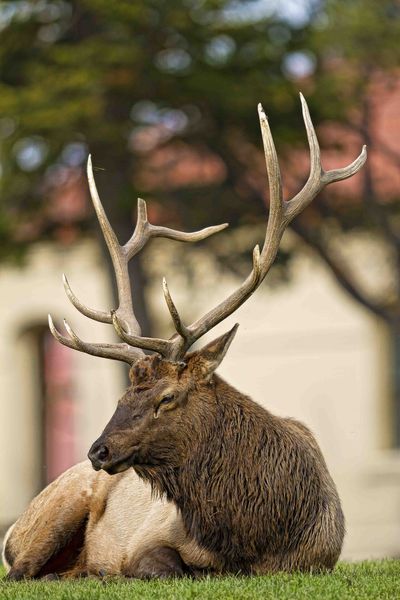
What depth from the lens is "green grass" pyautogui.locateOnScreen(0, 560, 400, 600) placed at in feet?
24.3

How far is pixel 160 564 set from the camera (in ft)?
27.8

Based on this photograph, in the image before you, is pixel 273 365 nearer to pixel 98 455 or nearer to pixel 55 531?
pixel 55 531

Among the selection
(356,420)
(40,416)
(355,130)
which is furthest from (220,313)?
(40,416)

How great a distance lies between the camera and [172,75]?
20.8m

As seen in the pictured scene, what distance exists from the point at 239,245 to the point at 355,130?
234 centimetres

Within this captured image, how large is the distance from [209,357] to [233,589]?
1479mm

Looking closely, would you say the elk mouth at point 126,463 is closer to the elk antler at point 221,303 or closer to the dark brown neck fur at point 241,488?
the dark brown neck fur at point 241,488

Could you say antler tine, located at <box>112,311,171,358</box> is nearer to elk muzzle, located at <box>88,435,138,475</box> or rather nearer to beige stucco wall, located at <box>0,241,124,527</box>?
elk muzzle, located at <box>88,435,138,475</box>

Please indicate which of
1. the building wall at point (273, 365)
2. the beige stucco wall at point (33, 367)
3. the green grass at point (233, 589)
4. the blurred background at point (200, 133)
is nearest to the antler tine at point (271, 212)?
the green grass at point (233, 589)

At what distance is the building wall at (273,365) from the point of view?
23406 millimetres

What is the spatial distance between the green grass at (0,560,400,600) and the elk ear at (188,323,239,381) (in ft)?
3.67

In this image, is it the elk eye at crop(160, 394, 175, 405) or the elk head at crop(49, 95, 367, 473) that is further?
the elk eye at crop(160, 394, 175, 405)

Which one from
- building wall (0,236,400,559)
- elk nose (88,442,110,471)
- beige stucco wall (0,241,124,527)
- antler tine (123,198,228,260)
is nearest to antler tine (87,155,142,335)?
antler tine (123,198,228,260)

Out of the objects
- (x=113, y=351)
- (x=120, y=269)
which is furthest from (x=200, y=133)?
(x=113, y=351)
